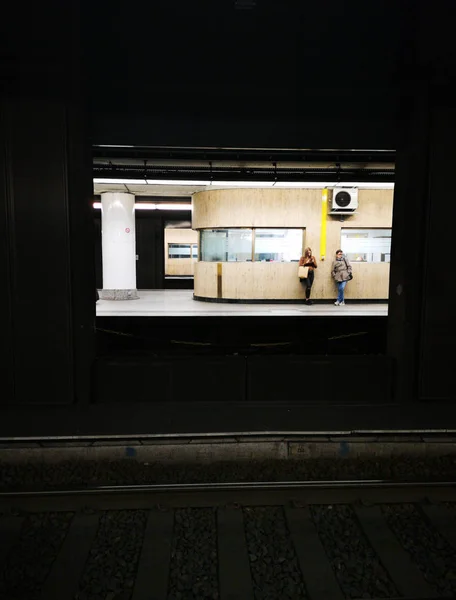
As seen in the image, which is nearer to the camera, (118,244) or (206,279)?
(118,244)

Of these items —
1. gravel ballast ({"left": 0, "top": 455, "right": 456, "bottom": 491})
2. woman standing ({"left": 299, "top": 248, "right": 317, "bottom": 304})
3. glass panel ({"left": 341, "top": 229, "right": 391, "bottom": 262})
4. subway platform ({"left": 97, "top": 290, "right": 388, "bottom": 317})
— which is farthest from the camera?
glass panel ({"left": 341, "top": 229, "right": 391, "bottom": 262})

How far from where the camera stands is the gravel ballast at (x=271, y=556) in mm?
2477

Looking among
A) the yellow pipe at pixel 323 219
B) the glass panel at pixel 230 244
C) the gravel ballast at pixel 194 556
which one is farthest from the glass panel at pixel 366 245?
the gravel ballast at pixel 194 556

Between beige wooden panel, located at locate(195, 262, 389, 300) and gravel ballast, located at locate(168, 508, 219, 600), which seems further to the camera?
beige wooden panel, located at locate(195, 262, 389, 300)

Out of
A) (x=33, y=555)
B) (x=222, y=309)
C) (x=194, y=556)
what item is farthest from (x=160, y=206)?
(x=194, y=556)

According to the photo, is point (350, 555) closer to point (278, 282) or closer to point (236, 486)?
point (236, 486)

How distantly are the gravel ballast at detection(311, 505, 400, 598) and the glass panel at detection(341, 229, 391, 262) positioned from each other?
1175 centimetres

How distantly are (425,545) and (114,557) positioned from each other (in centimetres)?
230

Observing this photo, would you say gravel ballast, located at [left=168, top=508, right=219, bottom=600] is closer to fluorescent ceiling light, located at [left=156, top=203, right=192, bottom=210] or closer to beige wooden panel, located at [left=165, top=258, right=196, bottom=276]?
fluorescent ceiling light, located at [left=156, top=203, right=192, bottom=210]

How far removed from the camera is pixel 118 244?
523 inches

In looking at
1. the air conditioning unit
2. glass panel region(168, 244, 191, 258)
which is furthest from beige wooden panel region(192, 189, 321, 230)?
glass panel region(168, 244, 191, 258)

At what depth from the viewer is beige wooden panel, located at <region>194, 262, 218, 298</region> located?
1368 cm

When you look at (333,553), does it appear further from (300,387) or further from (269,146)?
(269,146)

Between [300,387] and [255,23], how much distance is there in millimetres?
4758
